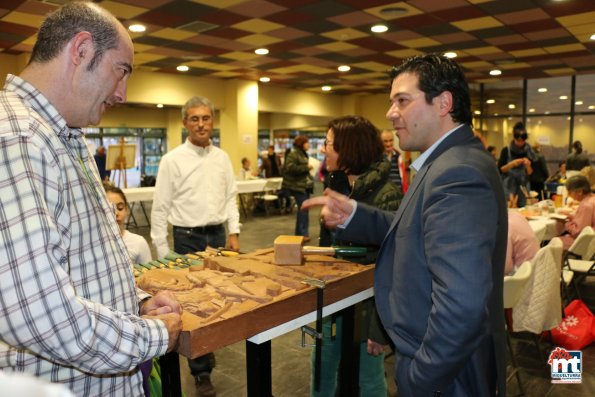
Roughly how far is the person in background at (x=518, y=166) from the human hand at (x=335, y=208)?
5.19 m

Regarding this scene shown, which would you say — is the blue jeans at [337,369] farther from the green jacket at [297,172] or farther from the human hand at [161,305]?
the green jacket at [297,172]

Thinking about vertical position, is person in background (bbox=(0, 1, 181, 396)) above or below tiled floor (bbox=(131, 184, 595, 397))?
above

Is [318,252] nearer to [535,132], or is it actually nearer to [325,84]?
[325,84]

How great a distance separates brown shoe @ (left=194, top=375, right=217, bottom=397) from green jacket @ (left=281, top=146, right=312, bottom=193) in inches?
186

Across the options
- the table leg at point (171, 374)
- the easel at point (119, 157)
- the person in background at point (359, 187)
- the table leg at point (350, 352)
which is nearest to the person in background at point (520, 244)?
the person in background at point (359, 187)

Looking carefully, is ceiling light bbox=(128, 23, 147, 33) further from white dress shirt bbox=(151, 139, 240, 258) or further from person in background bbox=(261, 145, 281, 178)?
person in background bbox=(261, 145, 281, 178)

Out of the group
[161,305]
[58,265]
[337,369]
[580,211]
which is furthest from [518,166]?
[58,265]

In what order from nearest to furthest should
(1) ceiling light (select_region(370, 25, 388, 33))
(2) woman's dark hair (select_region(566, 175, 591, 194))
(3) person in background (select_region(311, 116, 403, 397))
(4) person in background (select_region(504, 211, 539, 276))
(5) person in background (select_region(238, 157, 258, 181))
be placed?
(3) person in background (select_region(311, 116, 403, 397)), (4) person in background (select_region(504, 211, 539, 276)), (2) woman's dark hair (select_region(566, 175, 591, 194)), (1) ceiling light (select_region(370, 25, 388, 33)), (5) person in background (select_region(238, 157, 258, 181))

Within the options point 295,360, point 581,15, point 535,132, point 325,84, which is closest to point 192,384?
point 295,360

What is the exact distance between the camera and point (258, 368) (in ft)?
4.48

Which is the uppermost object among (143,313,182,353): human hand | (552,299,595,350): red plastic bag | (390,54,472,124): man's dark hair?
(390,54,472,124): man's dark hair

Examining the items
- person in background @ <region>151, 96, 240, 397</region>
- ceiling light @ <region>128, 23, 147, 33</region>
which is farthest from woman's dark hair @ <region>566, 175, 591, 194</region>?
ceiling light @ <region>128, 23, 147, 33</region>

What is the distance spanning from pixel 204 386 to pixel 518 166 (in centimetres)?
567

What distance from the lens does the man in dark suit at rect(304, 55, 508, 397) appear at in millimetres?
1135
